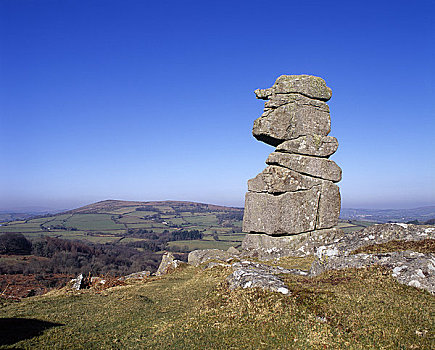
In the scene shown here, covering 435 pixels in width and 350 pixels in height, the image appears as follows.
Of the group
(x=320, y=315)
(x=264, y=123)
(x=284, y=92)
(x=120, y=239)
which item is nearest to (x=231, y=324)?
(x=320, y=315)

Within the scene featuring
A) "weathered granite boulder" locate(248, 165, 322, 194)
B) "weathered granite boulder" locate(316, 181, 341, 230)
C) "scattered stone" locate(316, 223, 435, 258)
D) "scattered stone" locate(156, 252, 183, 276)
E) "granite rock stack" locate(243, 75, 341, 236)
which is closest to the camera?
"scattered stone" locate(316, 223, 435, 258)

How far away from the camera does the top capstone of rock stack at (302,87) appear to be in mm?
23391

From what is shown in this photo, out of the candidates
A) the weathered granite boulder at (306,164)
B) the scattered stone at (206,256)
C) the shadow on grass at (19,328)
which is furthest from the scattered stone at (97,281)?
the weathered granite boulder at (306,164)

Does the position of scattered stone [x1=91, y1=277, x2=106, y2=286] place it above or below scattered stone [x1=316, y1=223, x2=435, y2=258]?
below

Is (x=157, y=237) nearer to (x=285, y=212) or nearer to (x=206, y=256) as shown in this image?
(x=206, y=256)

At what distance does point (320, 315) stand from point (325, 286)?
8.67 ft

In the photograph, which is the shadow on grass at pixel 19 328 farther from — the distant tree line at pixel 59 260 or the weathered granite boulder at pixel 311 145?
the distant tree line at pixel 59 260

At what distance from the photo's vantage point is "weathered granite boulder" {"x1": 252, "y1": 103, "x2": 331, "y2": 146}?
914 inches

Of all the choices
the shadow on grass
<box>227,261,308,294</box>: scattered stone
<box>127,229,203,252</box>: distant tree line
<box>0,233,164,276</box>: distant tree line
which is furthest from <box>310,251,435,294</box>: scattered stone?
<box>127,229,203,252</box>: distant tree line

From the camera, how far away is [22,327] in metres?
8.97

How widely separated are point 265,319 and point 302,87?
19.1 metres

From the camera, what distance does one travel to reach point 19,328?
8797mm

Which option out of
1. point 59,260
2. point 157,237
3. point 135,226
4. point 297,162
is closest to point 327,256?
point 297,162

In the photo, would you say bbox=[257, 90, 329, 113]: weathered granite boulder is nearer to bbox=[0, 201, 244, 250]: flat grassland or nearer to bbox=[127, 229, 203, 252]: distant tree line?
bbox=[0, 201, 244, 250]: flat grassland
